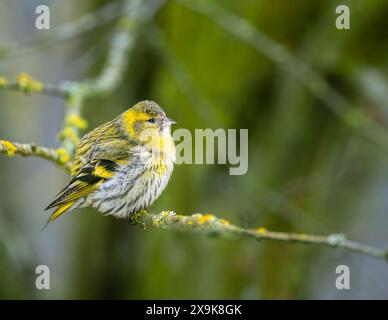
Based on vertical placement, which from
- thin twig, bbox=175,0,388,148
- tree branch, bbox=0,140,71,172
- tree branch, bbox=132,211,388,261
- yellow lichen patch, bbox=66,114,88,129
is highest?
thin twig, bbox=175,0,388,148

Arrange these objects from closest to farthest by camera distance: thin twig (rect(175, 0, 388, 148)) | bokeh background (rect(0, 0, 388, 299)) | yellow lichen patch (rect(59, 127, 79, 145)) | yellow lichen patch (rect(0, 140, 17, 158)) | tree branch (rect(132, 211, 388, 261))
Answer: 1. tree branch (rect(132, 211, 388, 261))
2. yellow lichen patch (rect(0, 140, 17, 158))
3. yellow lichen patch (rect(59, 127, 79, 145))
4. thin twig (rect(175, 0, 388, 148))
5. bokeh background (rect(0, 0, 388, 299))

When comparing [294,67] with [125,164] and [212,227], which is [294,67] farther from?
[212,227]

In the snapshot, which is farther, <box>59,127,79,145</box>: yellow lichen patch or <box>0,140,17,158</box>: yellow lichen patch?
<box>59,127,79,145</box>: yellow lichen patch

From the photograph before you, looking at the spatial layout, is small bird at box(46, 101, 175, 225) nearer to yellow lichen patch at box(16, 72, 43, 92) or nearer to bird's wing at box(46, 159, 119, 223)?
bird's wing at box(46, 159, 119, 223)

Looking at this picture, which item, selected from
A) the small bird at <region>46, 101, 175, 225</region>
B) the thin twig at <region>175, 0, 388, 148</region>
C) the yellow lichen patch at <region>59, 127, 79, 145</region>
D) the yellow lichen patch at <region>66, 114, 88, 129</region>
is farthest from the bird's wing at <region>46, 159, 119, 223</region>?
the thin twig at <region>175, 0, 388, 148</region>

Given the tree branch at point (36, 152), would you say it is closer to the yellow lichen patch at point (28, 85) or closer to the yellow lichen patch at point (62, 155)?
the yellow lichen patch at point (62, 155)

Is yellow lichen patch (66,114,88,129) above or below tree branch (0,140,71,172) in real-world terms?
above

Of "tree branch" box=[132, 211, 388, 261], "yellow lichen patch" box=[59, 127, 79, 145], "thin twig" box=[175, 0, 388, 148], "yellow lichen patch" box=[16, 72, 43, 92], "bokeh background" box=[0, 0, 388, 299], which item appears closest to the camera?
"tree branch" box=[132, 211, 388, 261]

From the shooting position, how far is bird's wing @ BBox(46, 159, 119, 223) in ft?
11.2

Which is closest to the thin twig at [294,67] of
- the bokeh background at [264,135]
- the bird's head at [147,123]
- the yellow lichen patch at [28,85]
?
the bokeh background at [264,135]

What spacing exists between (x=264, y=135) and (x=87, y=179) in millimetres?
2973

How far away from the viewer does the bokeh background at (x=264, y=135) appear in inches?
232

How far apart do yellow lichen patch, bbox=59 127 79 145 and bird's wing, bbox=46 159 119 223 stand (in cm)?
23

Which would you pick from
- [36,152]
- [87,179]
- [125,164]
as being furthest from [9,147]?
[125,164]
